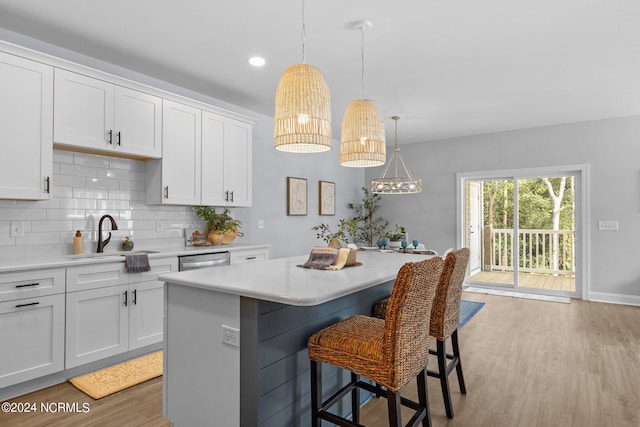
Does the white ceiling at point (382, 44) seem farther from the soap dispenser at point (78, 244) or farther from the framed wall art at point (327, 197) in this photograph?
the framed wall art at point (327, 197)

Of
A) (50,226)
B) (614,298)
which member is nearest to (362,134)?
(50,226)

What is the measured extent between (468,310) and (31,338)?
14.9 feet

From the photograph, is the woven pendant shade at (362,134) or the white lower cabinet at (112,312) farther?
the white lower cabinet at (112,312)

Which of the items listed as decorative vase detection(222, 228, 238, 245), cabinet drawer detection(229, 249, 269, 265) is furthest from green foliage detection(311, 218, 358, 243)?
decorative vase detection(222, 228, 238, 245)

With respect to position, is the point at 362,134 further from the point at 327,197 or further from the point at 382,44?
Result: the point at 327,197

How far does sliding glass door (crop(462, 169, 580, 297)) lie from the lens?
5.75m

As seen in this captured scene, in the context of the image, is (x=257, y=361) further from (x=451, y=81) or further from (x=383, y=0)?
(x=451, y=81)

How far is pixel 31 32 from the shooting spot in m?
2.92

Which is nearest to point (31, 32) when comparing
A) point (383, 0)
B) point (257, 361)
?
point (383, 0)

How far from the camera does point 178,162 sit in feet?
12.4

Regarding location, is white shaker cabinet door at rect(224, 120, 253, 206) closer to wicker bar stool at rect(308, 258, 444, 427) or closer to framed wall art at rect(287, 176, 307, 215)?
framed wall art at rect(287, 176, 307, 215)

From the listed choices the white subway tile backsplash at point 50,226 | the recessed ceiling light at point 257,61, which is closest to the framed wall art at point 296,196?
the recessed ceiling light at point 257,61

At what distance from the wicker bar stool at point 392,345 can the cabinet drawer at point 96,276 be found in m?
2.02

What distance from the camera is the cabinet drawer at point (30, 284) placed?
2.45 m
